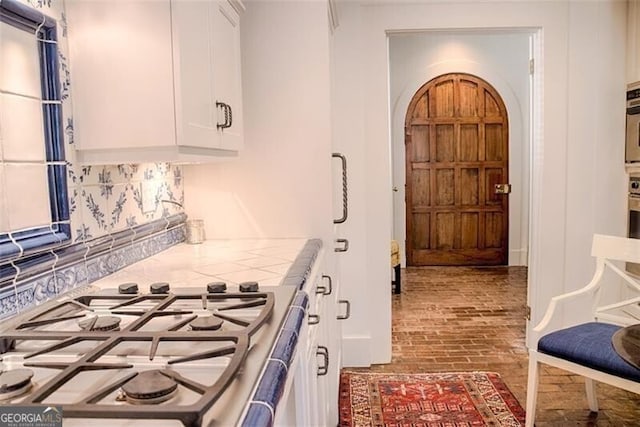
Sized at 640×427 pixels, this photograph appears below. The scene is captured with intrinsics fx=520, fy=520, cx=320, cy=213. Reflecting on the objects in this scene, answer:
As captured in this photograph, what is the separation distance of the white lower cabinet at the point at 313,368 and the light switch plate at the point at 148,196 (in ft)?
2.24

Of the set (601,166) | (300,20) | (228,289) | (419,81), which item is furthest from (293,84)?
(419,81)

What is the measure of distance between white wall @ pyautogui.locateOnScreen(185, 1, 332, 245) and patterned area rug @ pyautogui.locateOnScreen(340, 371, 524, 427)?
100cm

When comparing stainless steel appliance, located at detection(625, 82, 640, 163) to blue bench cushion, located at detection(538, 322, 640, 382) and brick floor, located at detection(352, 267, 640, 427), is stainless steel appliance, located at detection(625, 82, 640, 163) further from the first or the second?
brick floor, located at detection(352, 267, 640, 427)

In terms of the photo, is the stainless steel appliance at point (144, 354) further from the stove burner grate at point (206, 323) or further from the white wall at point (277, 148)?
the white wall at point (277, 148)

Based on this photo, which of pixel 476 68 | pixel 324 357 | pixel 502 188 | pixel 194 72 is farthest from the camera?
pixel 502 188

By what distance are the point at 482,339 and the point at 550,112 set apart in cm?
163

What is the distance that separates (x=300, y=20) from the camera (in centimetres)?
238

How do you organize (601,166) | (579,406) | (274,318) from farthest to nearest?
(601,166) < (579,406) < (274,318)

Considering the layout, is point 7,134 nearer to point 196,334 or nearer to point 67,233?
point 67,233

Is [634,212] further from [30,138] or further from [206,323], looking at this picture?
[30,138]

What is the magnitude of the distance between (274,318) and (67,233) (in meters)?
0.69

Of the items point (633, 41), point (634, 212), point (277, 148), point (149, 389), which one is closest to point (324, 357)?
point (277, 148)

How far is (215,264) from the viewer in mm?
1836

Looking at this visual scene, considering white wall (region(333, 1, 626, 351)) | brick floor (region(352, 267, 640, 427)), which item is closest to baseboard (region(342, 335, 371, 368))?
Result: brick floor (region(352, 267, 640, 427))
